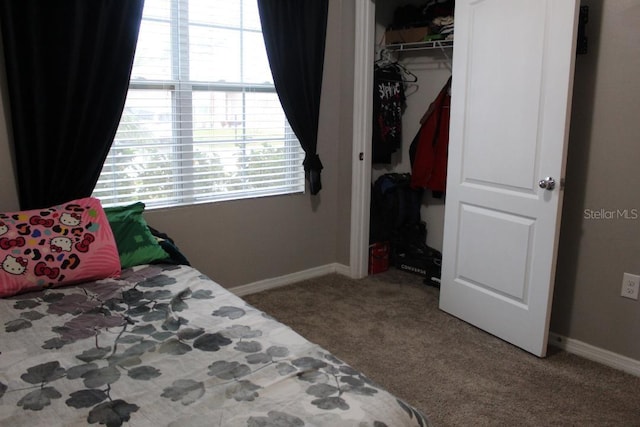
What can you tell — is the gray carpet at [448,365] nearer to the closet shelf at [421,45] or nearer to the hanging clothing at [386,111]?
the hanging clothing at [386,111]

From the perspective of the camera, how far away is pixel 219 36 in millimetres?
3156

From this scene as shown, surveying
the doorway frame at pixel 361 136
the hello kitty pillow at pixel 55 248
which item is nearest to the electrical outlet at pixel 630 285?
the doorway frame at pixel 361 136

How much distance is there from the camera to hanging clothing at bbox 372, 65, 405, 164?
3.89 meters

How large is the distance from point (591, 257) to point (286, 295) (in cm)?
188

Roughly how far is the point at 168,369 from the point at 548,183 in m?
1.99

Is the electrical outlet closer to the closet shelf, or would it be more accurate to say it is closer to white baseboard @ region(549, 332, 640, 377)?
white baseboard @ region(549, 332, 640, 377)

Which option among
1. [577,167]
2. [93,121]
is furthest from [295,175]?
[577,167]

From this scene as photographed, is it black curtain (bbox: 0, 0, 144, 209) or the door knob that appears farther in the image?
the door knob

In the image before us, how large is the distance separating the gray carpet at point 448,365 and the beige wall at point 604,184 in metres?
0.26

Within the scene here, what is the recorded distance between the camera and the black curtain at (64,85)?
2.44m

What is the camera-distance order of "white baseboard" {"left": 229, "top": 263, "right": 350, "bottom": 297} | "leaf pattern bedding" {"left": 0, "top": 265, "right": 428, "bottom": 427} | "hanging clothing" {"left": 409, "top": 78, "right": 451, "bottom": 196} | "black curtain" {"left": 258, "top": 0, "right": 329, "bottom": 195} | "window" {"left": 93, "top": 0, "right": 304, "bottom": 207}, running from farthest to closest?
"hanging clothing" {"left": 409, "top": 78, "right": 451, "bottom": 196} < "white baseboard" {"left": 229, "top": 263, "right": 350, "bottom": 297} < "black curtain" {"left": 258, "top": 0, "right": 329, "bottom": 195} < "window" {"left": 93, "top": 0, "right": 304, "bottom": 207} < "leaf pattern bedding" {"left": 0, "top": 265, "right": 428, "bottom": 427}

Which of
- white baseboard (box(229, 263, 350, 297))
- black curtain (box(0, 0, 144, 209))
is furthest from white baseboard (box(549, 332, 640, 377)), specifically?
black curtain (box(0, 0, 144, 209))

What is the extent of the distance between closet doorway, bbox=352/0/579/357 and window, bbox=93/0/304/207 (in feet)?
4.09

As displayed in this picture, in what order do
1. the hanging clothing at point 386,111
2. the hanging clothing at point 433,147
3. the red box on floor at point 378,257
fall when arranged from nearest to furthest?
the hanging clothing at point 433,147
the hanging clothing at point 386,111
the red box on floor at point 378,257
